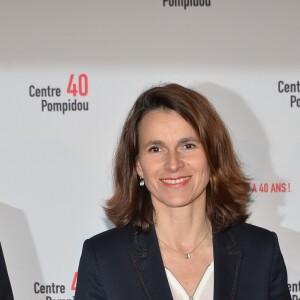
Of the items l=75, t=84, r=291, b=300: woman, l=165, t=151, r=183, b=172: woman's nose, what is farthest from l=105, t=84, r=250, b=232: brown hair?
l=165, t=151, r=183, b=172: woman's nose

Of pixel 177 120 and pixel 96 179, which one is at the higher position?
pixel 177 120

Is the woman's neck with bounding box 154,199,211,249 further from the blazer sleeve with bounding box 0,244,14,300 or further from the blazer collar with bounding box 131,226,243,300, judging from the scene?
the blazer sleeve with bounding box 0,244,14,300

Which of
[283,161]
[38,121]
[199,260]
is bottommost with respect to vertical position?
[199,260]

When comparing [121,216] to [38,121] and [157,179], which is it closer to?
[157,179]

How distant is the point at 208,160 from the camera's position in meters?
2.44

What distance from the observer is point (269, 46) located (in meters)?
3.25

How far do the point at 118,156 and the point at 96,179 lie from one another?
64 cm

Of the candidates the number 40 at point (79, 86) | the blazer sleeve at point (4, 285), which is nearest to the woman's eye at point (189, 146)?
the blazer sleeve at point (4, 285)

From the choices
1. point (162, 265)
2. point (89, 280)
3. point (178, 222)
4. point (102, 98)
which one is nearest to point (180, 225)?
point (178, 222)

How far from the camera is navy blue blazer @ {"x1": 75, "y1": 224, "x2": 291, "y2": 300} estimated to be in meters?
2.39

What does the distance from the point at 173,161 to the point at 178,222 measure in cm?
26

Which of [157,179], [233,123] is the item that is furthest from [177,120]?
[233,123]

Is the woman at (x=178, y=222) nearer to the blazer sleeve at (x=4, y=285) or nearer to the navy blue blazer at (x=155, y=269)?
the navy blue blazer at (x=155, y=269)

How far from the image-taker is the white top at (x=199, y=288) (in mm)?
2387
